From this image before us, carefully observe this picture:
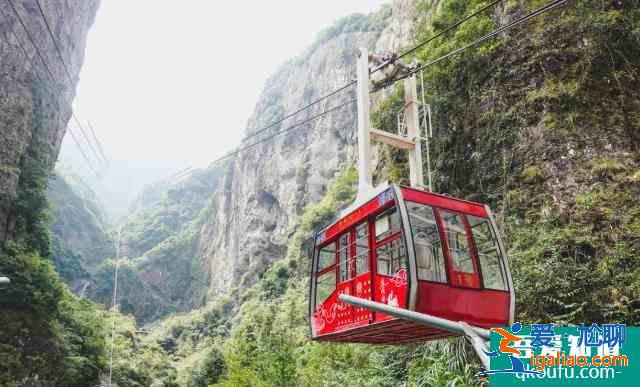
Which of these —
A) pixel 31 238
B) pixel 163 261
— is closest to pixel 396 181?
pixel 31 238

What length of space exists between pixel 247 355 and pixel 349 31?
104 ft

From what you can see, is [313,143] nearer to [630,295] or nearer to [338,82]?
[338,82]

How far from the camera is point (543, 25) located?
8.98 m

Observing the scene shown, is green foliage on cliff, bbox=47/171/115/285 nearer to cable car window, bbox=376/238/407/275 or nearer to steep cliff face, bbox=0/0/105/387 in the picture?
steep cliff face, bbox=0/0/105/387

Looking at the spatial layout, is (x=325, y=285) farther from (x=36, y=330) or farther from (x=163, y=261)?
(x=163, y=261)

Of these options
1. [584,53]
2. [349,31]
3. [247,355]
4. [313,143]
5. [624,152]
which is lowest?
[247,355]

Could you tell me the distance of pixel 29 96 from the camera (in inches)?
834

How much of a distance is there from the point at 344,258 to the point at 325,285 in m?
0.74

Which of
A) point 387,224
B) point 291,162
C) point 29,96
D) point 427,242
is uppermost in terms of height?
point 291,162

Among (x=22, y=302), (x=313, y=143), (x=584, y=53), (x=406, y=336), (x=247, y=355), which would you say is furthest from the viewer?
(x=313, y=143)

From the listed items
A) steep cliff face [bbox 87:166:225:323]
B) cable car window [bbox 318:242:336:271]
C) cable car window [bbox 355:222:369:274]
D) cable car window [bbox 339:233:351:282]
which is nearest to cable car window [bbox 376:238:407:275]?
cable car window [bbox 355:222:369:274]

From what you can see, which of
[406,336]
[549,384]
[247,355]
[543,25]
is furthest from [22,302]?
[549,384]

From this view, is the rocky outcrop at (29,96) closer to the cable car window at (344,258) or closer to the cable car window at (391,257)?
the cable car window at (344,258)

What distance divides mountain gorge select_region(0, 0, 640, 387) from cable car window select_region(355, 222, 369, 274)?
241 cm
